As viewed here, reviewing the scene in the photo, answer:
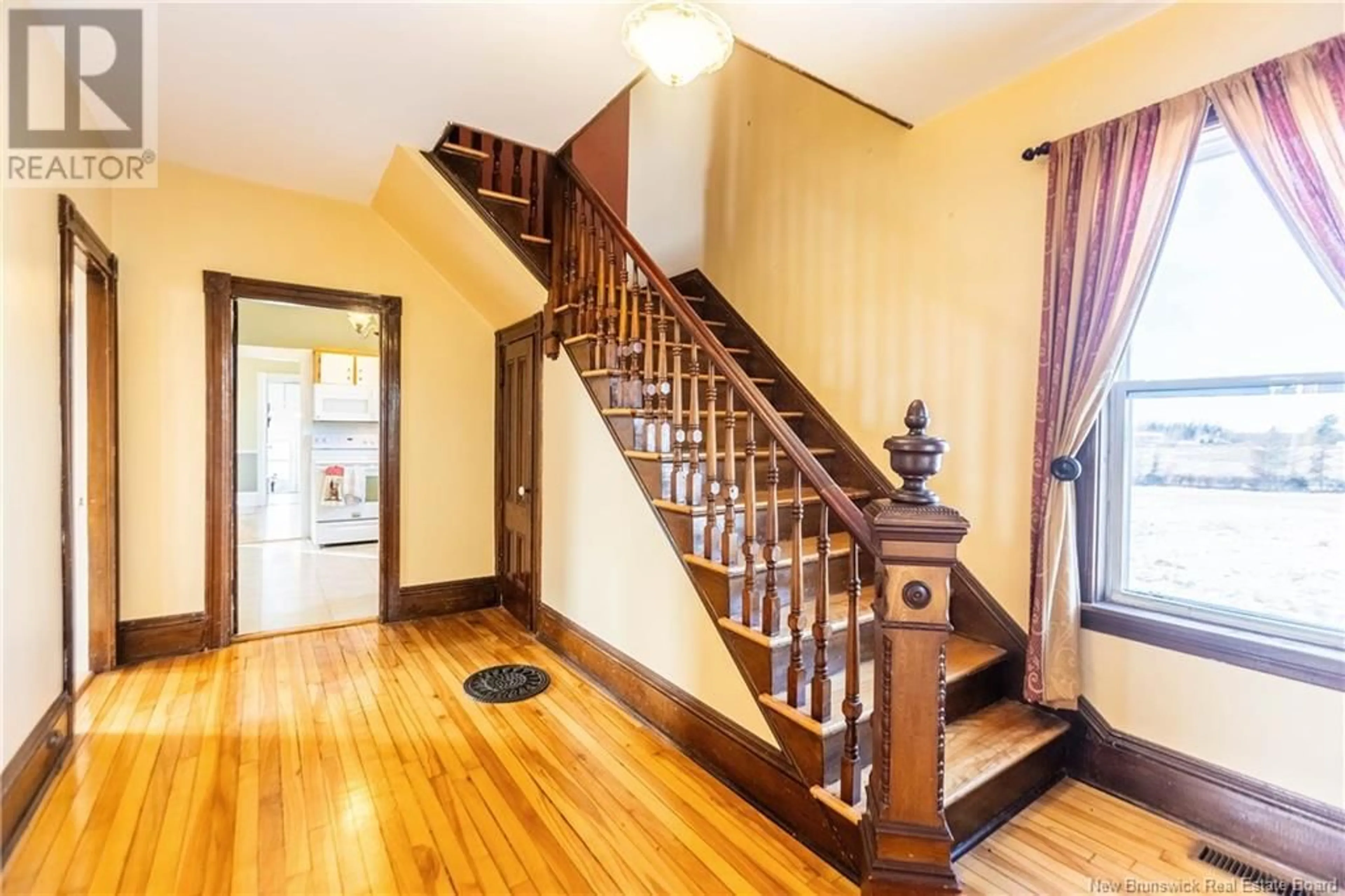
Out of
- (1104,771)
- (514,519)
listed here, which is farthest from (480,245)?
(1104,771)

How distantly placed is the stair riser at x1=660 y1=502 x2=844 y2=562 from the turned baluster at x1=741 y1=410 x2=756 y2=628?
0.11m

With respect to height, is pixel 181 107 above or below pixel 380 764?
above

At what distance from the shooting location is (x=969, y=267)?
2443 mm

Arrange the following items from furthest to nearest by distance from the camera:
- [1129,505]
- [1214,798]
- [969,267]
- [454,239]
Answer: [454,239]
[969,267]
[1129,505]
[1214,798]

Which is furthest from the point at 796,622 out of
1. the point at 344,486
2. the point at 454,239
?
the point at 344,486

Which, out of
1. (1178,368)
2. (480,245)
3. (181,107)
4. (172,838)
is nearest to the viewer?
(172,838)

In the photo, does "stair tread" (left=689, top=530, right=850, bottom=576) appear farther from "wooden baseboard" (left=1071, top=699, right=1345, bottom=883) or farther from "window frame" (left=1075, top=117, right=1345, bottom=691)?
"wooden baseboard" (left=1071, top=699, right=1345, bottom=883)

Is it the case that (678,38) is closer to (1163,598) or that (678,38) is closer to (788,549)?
(788,549)

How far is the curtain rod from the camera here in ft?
Answer: 7.03

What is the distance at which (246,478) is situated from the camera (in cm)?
888

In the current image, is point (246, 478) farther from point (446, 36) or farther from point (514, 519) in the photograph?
point (446, 36)

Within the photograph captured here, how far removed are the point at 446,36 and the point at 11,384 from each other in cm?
181

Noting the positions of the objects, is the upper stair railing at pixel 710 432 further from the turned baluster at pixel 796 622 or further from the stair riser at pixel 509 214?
the stair riser at pixel 509 214

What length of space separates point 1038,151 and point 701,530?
6.31 feet
